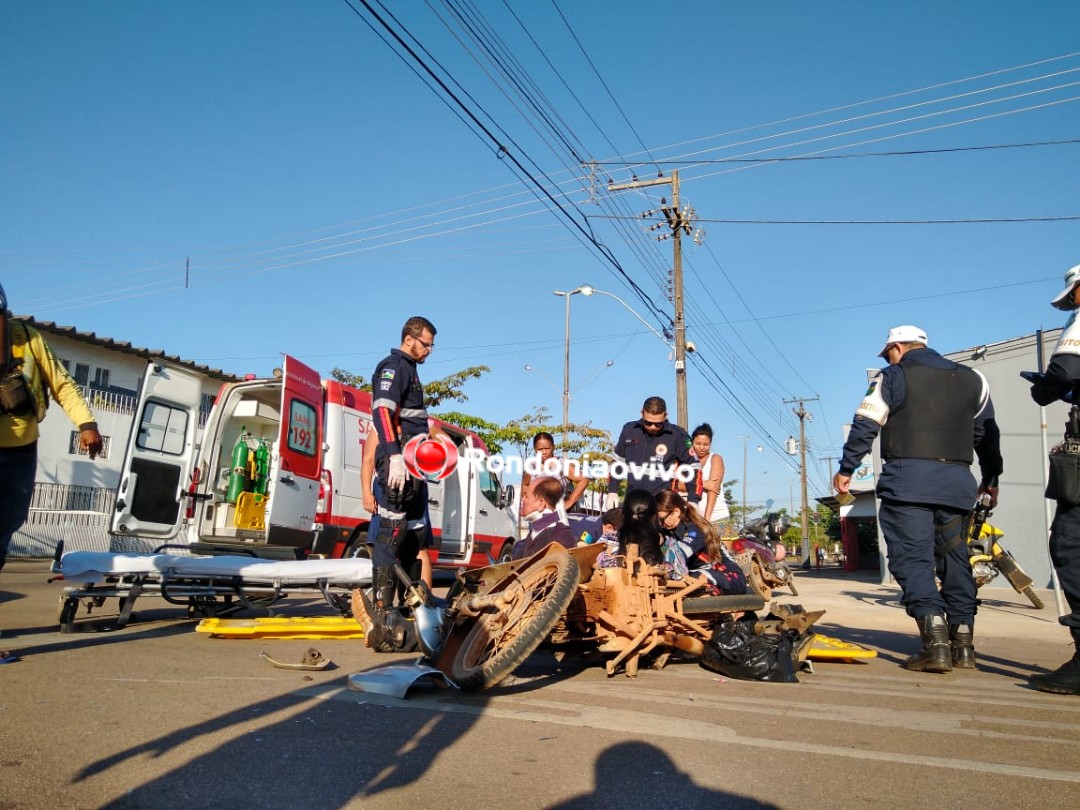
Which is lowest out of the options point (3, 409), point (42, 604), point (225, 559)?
point (42, 604)

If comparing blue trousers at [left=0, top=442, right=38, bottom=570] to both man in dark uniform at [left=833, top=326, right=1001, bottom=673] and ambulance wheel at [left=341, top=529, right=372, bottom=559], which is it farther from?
ambulance wheel at [left=341, top=529, right=372, bottom=559]

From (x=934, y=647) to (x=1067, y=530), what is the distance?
103 centimetres

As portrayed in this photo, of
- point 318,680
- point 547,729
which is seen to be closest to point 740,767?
point 547,729

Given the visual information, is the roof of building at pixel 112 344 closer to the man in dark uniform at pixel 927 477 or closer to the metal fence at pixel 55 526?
the metal fence at pixel 55 526

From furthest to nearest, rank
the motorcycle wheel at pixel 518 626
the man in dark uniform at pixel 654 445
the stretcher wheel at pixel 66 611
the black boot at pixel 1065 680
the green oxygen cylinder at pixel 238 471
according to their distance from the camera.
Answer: the green oxygen cylinder at pixel 238 471
the man in dark uniform at pixel 654 445
the stretcher wheel at pixel 66 611
the black boot at pixel 1065 680
the motorcycle wheel at pixel 518 626

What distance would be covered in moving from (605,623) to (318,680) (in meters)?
1.57

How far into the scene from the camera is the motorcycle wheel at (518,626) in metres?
3.53

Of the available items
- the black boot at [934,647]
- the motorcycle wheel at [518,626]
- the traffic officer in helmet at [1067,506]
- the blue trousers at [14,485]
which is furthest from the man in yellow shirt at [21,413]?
the traffic officer in helmet at [1067,506]

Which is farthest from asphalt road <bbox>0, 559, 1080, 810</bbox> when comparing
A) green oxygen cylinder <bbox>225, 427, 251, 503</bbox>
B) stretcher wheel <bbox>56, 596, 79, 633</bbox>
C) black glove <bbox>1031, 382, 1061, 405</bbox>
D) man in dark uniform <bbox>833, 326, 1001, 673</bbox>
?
green oxygen cylinder <bbox>225, 427, 251, 503</bbox>

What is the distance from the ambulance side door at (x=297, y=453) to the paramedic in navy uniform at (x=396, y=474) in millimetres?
3959

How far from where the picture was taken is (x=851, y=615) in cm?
938

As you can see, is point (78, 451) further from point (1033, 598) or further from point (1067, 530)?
point (1067, 530)

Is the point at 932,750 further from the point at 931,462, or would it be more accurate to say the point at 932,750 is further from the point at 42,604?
the point at 42,604

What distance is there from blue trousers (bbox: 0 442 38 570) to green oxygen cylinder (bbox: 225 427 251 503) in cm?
615
